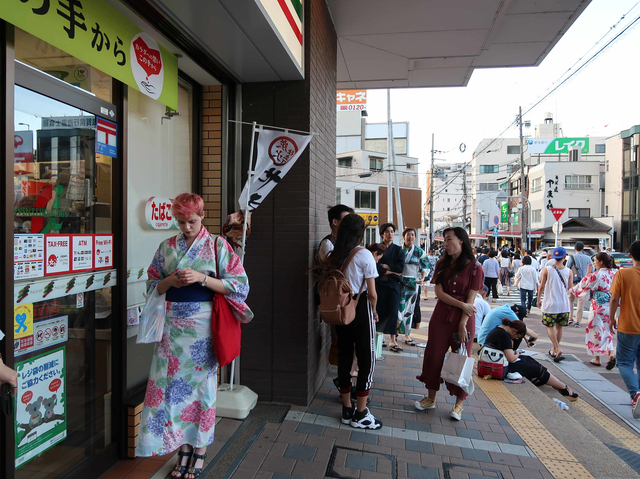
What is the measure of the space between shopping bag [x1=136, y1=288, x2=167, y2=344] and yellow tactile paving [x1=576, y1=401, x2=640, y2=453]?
434 centimetres

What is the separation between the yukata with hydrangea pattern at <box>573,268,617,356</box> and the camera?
21.2 ft

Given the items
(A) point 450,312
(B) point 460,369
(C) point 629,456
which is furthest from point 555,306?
(B) point 460,369

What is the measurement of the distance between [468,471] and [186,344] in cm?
224

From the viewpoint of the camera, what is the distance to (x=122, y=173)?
295 cm

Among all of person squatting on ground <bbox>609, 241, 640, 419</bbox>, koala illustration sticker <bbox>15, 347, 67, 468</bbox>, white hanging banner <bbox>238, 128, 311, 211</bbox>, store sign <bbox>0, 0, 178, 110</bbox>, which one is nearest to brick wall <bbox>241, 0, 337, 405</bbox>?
white hanging banner <bbox>238, 128, 311, 211</bbox>

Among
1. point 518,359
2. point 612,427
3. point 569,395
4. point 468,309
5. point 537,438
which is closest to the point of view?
point 537,438

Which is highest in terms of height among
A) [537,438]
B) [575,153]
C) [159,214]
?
[575,153]

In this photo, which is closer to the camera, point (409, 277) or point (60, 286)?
point (60, 286)

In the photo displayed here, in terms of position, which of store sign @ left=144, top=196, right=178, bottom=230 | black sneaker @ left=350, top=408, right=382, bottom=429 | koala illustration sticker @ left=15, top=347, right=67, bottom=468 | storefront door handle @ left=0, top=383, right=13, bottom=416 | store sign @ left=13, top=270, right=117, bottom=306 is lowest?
black sneaker @ left=350, top=408, right=382, bottom=429

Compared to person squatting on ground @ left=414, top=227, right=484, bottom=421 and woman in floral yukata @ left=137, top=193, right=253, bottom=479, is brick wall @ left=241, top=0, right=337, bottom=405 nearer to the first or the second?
person squatting on ground @ left=414, top=227, right=484, bottom=421

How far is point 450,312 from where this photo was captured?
4109 mm

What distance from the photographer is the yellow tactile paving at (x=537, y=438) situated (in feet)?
10.3

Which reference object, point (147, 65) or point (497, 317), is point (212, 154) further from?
point (497, 317)

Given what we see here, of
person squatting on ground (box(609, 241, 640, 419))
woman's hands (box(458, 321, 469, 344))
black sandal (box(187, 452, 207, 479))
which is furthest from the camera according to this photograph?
person squatting on ground (box(609, 241, 640, 419))
